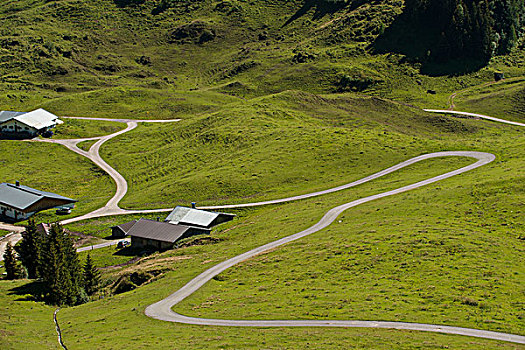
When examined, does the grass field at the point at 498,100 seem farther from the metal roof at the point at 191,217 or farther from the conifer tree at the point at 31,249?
the conifer tree at the point at 31,249

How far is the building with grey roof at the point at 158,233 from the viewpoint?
83188mm

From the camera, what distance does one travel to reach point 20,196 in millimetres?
109500

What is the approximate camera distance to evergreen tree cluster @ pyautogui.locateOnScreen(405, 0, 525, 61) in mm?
187375

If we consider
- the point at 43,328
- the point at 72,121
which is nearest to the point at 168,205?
the point at 43,328

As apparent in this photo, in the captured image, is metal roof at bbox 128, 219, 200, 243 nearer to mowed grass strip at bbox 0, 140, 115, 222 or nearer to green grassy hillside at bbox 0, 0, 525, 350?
green grassy hillside at bbox 0, 0, 525, 350

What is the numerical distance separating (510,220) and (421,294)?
25.5 metres

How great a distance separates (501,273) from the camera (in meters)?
48.5

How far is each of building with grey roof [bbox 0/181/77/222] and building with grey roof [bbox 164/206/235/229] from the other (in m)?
31.2

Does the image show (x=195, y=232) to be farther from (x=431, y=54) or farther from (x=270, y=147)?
(x=431, y=54)

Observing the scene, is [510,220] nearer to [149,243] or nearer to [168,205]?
[149,243]

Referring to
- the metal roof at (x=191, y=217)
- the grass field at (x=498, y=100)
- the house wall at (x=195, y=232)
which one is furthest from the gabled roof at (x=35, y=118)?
the grass field at (x=498, y=100)

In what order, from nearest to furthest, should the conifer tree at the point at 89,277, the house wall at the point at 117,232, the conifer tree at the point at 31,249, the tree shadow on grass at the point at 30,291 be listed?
1. the tree shadow on grass at the point at 30,291
2. the conifer tree at the point at 89,277
3. the conifer tree at the point at 31,249
4. the house wall at the point at 117,232

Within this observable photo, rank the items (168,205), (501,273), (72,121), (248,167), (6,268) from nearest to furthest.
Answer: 1. (501,273)
2. (6,268)
3. (168,205)
4. (248,167)
5. (72,121)

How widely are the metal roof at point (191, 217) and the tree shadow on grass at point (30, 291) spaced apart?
2856 centimetres
